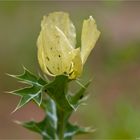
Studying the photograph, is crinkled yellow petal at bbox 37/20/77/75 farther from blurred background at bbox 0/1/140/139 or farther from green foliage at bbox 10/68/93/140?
blurred background at bbox 0/1/140/139

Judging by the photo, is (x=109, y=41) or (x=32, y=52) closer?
(x=32, y=52)

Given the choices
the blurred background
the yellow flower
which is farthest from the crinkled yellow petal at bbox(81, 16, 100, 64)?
the blurred background

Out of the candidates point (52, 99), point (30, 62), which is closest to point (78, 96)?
point (52, 99)

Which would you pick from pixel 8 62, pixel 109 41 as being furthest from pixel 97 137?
pixel 109 41

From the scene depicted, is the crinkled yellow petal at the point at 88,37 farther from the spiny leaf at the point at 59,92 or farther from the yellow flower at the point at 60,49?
the spiny leaf at the point at 59,92

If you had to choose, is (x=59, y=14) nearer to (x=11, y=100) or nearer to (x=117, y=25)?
(x=11, y=100)

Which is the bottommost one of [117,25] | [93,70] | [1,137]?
[1,137]

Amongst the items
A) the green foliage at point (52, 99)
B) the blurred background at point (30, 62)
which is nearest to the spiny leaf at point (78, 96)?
the green foliage at point (52, 99)

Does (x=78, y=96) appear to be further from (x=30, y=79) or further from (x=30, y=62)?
(x=30, y=62)
